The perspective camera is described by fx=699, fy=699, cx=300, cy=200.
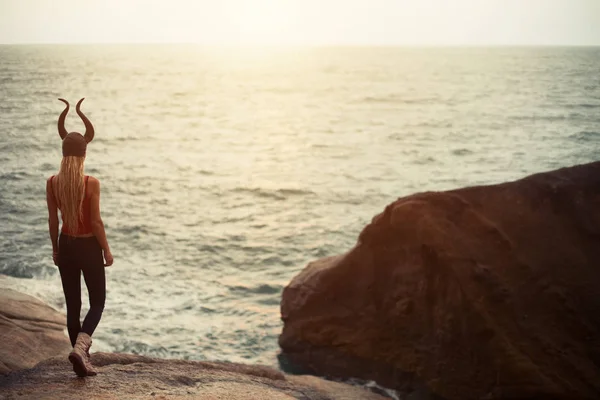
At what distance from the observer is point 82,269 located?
5.39 m

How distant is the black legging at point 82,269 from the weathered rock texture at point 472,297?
4291 millimetres

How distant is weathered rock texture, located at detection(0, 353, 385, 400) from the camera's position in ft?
18.0

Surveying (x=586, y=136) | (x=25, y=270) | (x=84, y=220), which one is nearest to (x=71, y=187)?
(x=84, y=220)

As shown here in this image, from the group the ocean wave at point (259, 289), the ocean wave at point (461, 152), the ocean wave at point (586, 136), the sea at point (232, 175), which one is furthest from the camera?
the ocean wave at point (586, 136)

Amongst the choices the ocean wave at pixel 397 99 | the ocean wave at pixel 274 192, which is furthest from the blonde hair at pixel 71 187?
the ocean wave at pixel 397 99

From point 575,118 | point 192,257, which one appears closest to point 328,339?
point 192,257

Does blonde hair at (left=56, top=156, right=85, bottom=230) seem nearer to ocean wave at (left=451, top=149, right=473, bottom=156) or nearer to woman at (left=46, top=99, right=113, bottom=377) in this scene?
woman at (left=46, top=99, right=113, bottom=377)

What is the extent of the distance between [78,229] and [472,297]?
15.6 feet

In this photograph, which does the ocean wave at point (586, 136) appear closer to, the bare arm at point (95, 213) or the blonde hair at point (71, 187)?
the bare arm at point (95, 213)

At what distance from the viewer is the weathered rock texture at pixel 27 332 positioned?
770 centimetres

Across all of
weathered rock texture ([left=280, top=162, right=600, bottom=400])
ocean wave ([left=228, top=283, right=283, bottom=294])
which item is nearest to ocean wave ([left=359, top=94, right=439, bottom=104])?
ocean wave ([left=228, top=283, right=283, bottom=294])

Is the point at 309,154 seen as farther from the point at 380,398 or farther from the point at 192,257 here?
the point at 380,398

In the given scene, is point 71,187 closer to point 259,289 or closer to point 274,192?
point 259,289

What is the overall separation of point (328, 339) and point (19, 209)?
13.0 meters
